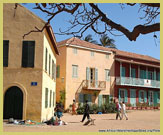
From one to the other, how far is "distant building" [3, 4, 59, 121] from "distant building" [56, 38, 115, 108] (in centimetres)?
1171

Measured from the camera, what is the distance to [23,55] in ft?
47.4

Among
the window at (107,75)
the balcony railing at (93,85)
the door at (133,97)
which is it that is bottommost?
the door at (133,97)

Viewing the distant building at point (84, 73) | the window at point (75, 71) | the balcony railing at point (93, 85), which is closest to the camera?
the distant building at point (84, 73)

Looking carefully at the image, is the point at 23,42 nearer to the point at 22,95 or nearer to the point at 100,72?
the point at 22,95

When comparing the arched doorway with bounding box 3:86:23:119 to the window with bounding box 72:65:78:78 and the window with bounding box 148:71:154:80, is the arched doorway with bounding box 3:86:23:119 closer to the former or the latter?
the window with bounding box 72:65:78:78

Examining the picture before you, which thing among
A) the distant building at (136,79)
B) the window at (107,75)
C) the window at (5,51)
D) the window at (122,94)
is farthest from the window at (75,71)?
the window at (5,51)

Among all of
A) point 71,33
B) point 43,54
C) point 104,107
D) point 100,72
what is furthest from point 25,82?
point 100,72

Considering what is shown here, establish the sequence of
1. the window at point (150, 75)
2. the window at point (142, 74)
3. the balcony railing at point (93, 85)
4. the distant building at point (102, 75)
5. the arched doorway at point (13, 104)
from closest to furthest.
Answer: the arched doorway at point (13, 104)
the distant building at point (102, 75)
the balcony railing at point (93, 85)
the window at point (142, 74)
the window at point (150, 75)

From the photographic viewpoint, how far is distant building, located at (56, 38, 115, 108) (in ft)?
89.5

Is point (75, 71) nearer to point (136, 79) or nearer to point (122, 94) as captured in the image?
point (122, 94)

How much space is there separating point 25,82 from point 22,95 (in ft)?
2.45

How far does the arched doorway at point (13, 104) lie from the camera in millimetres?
14125

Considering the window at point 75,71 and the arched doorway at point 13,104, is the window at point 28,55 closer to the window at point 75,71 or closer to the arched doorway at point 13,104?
the arched doorway at point 13,104

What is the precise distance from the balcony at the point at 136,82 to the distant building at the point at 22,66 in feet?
58.9
